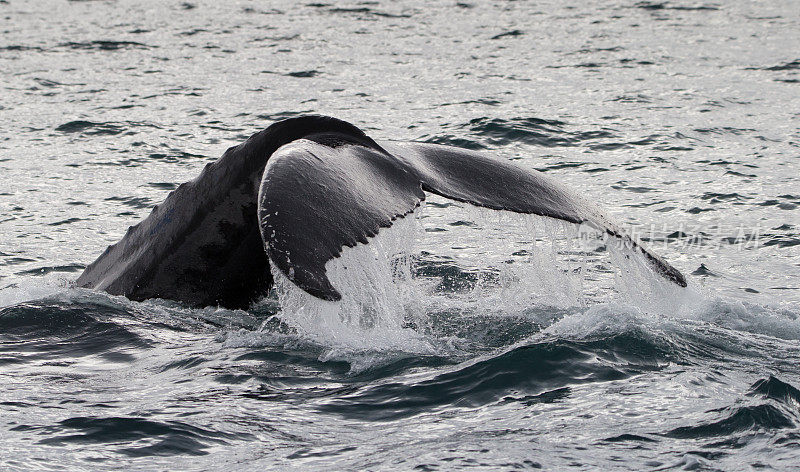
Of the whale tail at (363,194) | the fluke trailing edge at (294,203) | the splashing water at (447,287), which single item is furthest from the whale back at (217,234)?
the splashing water at (447,287)

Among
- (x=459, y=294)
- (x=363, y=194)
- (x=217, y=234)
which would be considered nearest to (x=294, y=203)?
(x=363, y=194)

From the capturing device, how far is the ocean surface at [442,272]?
567 cm

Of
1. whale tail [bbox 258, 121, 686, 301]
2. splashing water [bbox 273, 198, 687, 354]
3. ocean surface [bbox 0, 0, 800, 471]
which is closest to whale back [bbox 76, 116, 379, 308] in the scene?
ocean surface [bbox 0, 0, 800, 471]

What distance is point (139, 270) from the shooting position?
711cm

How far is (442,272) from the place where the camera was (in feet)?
31.0

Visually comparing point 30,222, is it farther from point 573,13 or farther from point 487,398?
point 573,13

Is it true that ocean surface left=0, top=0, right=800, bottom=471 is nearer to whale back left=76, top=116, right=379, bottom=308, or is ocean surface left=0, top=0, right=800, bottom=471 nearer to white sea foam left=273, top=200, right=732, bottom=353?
white sea foam left=273, top=200, right=732, bottom=353

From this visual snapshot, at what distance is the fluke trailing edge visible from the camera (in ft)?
18.3

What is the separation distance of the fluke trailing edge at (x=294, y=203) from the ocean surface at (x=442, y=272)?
19 centimetres

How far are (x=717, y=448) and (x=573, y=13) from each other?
21.1m

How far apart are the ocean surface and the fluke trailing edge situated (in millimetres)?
190

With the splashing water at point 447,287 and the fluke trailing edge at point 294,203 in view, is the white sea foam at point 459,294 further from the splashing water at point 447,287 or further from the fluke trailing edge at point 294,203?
the fluke trailing edge at point 294,203

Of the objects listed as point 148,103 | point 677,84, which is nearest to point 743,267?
point 677,84

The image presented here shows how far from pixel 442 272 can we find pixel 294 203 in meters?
4.07
